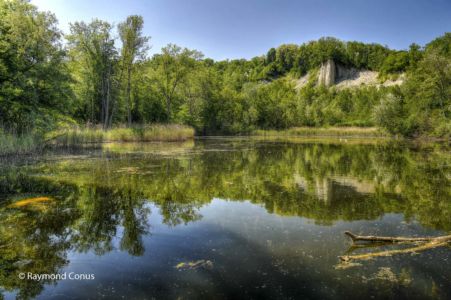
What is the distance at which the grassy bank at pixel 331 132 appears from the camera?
5581 centimetres

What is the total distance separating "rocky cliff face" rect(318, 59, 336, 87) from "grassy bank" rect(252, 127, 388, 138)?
6088 cm

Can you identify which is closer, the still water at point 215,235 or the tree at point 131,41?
the still water at point 215,235

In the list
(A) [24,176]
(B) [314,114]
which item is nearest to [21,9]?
(A) [24,176]

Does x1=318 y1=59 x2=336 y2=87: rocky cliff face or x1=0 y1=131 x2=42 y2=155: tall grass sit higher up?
x1=318 y1=59 x2=336 y2=87: rocky cliff face

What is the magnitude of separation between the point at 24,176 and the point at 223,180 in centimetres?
714

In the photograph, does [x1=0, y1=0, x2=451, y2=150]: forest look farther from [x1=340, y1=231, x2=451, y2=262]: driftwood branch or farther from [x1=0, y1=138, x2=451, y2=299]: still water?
[x1=340, y1=231, x2=451, y2=262]: driftwood branch

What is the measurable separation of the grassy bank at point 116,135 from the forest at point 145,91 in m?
1.10

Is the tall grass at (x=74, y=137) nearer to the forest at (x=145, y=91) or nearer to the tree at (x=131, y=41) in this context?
the forest at (x=145, y=91)

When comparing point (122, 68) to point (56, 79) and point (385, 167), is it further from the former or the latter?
point (385, 167)

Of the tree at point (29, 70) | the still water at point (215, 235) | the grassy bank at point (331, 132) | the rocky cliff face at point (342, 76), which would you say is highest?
the rocky cliff face at point (342, 76)

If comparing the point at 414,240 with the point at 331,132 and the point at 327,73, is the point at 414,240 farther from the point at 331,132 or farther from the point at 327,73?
the point at 327,73

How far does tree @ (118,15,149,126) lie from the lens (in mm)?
35000

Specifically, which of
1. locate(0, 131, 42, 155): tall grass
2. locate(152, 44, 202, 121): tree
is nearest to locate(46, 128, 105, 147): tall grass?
locate(0, 131, 42, 155): tall grass

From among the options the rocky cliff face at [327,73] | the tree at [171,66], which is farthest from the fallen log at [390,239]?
the rocky cliff face at [327,73]
